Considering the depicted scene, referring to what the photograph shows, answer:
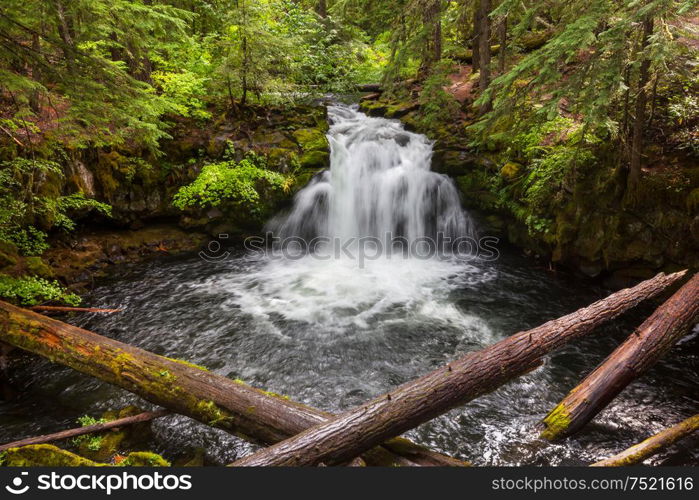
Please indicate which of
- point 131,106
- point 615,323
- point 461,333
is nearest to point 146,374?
point 131,106

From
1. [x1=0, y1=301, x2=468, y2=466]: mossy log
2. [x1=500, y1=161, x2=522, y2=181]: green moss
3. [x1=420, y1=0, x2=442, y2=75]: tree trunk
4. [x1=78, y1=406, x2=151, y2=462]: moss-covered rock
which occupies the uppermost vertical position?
[x1=420, y1=0, x2=442, y2=75]: tree trunk

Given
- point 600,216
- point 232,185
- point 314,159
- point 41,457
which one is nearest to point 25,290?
point 41,457

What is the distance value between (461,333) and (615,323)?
2760mm

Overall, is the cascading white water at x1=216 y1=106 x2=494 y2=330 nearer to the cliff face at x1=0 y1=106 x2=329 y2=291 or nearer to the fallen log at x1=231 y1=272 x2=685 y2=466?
the cliff face at x1=0 y1=106 x2=329 y2=291

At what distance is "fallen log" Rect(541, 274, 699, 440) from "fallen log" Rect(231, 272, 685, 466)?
444 millimetres

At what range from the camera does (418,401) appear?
116 inches

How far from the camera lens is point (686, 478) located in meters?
2.92

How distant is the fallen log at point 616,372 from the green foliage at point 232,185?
8332 millimetres

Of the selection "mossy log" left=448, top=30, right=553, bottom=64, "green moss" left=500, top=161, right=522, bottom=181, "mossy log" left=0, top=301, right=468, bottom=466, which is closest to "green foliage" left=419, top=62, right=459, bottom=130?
"green moss" left=500, top=161, right=522, bottom=181

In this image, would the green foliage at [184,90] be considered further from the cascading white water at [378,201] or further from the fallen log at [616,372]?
the fallen log at [616,372]

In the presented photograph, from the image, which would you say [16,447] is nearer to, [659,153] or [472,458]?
[472,458]

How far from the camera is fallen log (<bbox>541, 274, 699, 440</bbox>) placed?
3.50m

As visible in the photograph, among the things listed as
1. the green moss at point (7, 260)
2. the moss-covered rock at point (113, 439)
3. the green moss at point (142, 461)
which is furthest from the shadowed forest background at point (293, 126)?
the green moss at point (142, 461)

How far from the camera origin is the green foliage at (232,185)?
9422mm
